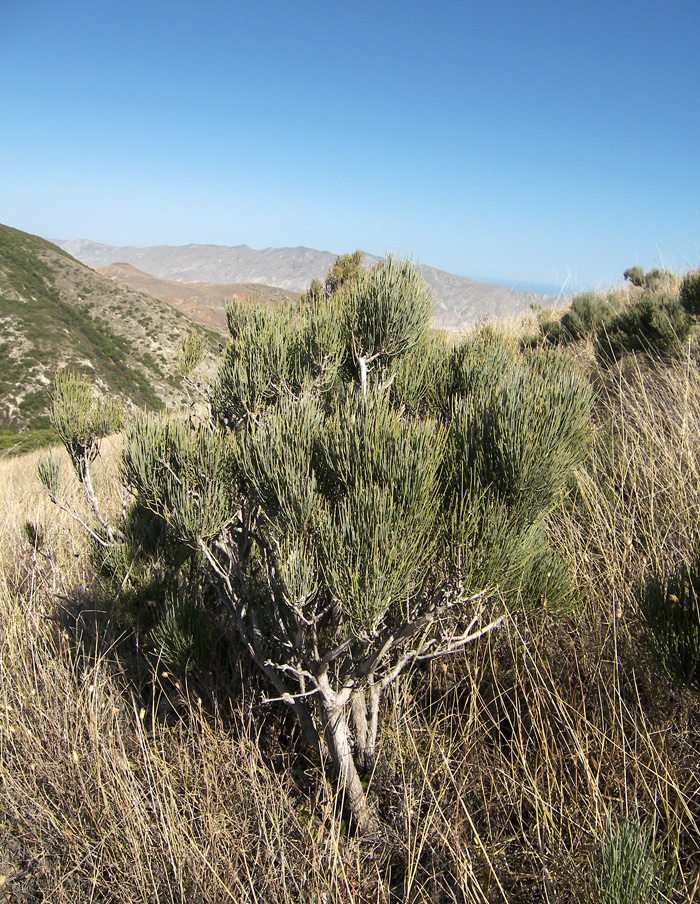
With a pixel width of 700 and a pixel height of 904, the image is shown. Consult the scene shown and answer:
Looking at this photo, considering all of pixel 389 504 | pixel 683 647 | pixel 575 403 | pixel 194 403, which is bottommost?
pixel 683 647

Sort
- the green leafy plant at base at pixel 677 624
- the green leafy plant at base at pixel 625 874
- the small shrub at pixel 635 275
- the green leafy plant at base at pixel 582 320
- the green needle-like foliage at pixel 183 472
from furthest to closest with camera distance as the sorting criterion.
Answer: the small shrub at pixel 635 275 → the green leafy plant at base at pixel 582 320 → the green needle-like foliage at pixel 183 472 → the green leafy plant at base at pixel 677 624 → the green leafy plant at base at pixel 625 874

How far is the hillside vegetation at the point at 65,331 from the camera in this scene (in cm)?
2242

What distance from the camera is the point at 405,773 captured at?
1.89 m

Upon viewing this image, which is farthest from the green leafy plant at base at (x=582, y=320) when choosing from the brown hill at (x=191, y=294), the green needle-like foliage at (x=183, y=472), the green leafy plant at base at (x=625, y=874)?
the brown hill at (x=191, y=294)

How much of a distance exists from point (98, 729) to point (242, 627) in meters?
0.77

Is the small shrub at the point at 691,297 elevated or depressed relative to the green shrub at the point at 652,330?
elevated

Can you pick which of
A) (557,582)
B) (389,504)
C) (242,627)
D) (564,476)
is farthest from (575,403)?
(242,627)

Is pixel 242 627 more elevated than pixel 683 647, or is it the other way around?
pixel 683 647

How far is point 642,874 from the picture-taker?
1021mm

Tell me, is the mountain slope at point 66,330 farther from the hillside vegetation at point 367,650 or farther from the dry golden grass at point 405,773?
the dry golden grass at point 405,773

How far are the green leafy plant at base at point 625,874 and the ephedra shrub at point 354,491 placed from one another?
67 centimetres

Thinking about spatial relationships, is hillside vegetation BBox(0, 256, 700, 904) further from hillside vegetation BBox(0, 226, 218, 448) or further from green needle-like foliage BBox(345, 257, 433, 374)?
hillside vegetation BBox(0, 226, 218, 448)

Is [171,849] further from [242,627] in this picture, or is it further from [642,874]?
[642,874]

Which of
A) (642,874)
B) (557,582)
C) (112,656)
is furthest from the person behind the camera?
(112,656)
